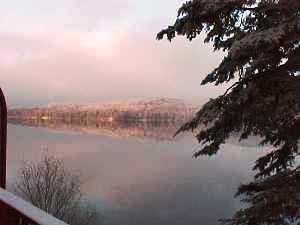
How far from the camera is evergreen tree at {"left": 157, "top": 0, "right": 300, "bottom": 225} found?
666 cm

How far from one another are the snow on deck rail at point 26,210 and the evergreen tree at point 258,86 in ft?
11.7

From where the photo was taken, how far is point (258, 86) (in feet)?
22.9

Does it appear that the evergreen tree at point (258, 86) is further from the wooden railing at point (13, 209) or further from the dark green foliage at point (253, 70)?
the wooden railing at point (13, 209)

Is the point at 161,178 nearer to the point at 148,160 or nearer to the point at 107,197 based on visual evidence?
the point at 107,197

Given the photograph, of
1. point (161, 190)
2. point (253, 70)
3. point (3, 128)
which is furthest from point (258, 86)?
point (161, 190)

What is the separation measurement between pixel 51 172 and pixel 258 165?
39.7m

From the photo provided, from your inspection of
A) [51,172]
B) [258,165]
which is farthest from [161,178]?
[258,165]

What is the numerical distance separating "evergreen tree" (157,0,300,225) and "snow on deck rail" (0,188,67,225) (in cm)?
356

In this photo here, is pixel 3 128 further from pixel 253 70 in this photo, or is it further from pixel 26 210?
pixel 253 70

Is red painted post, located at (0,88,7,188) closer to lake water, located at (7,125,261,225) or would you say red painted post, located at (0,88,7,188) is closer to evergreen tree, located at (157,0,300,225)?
evergreen tree, located at (157,0,300,225)

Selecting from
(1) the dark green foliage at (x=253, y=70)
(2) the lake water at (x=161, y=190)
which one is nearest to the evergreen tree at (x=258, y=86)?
(1) the dark green foliage at (x=253, y=70)

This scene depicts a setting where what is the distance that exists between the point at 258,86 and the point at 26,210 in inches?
176

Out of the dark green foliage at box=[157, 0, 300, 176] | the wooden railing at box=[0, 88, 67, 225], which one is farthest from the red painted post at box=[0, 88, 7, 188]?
the dark green foliage at box=[157, 0, 300, 176]

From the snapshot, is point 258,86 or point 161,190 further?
point 161,190
